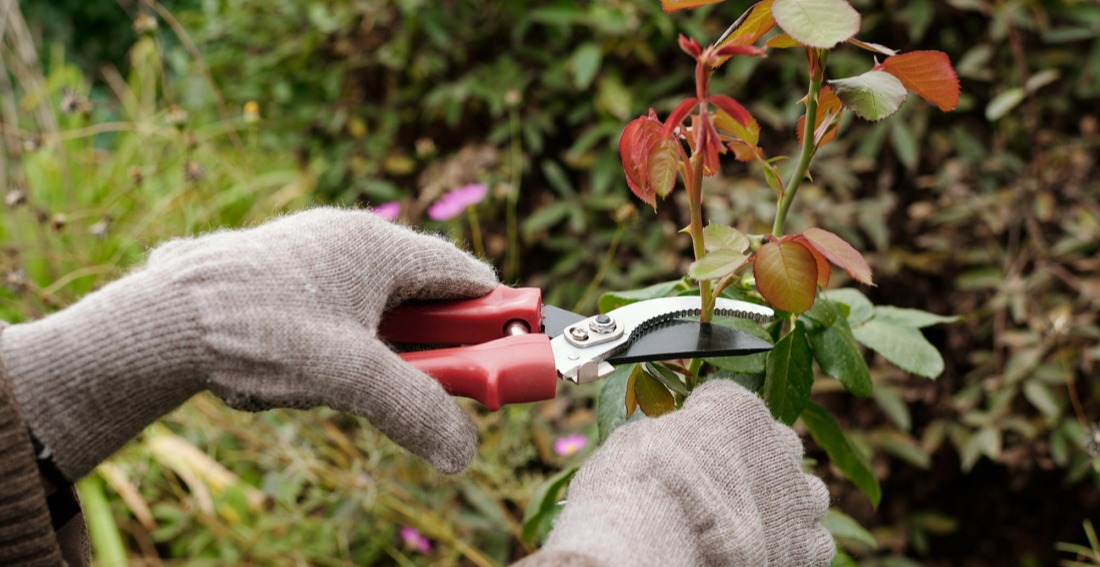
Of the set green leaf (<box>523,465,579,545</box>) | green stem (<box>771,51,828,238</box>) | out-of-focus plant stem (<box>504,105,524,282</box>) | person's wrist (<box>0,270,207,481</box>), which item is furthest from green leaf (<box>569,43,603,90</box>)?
person's wrist (<box>0,270,207,481</box>)

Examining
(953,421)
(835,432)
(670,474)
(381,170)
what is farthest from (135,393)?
(381,170)

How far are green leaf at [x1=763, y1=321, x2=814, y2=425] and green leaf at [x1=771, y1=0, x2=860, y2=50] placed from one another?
35 centimetres

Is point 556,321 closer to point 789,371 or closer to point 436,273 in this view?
point 436,273

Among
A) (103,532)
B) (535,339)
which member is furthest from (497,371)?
(103,532)

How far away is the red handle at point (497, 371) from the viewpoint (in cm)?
88

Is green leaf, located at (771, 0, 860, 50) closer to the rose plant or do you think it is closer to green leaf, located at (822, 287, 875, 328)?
the rose plant

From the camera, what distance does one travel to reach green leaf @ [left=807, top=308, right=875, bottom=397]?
1.02m

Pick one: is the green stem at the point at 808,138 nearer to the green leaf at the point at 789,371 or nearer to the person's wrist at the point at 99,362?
the green leaf at the point at 789,371

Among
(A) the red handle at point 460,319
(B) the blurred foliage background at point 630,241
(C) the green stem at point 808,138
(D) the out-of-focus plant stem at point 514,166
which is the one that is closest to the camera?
(C) the green stem at point 808,138

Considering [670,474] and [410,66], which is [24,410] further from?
[410,66]

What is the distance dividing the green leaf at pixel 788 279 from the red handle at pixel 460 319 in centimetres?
25

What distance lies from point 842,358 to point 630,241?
1.19 metres

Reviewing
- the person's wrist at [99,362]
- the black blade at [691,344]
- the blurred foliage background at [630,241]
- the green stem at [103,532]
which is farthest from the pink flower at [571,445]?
the green stem at [103,532]

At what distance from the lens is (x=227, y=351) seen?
783 millimetres
